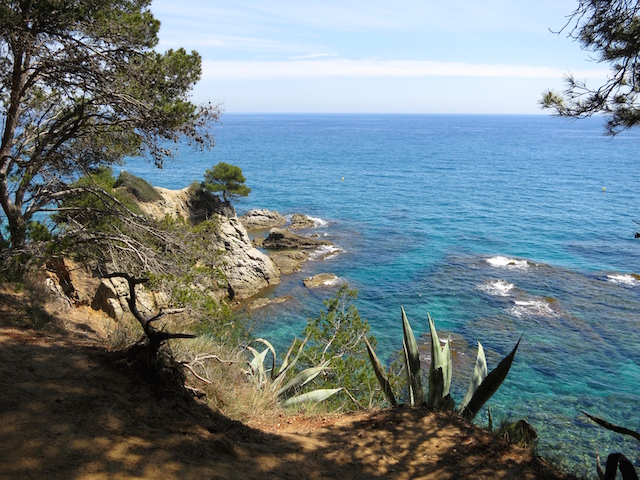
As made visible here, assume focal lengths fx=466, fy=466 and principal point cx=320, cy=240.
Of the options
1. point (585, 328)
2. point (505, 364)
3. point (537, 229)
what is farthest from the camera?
point (537, 229)

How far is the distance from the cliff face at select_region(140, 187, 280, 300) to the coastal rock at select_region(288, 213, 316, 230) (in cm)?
1169

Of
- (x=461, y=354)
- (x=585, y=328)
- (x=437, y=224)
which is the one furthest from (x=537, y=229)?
(x=461, y=354)

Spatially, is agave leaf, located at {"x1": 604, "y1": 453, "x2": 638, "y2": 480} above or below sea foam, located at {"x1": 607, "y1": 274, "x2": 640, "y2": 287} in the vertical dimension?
above

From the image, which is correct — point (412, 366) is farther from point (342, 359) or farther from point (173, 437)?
point (173, 437)

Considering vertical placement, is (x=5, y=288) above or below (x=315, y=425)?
above

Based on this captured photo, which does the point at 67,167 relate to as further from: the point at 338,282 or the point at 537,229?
the point at 537,229

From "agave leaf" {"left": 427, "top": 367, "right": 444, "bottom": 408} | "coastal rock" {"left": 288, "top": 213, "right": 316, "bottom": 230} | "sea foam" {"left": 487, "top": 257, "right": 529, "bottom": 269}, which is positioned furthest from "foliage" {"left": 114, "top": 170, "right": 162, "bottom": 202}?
"agave leaf" {"left": 427, "top": 367, "right": 444, "bottom": 408}

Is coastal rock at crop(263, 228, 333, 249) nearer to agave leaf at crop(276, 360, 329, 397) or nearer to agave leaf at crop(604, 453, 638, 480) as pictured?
agave leaf at crop(276, 360, 329, 397)

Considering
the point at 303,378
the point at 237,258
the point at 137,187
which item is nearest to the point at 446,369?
the point at 303,378

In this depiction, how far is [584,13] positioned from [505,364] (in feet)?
18.1

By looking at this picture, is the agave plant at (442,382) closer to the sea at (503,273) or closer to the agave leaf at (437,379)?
the agave leaf at (437,379)

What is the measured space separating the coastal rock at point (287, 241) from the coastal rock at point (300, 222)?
4988 millimetres

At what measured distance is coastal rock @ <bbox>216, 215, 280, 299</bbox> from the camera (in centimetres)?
2722

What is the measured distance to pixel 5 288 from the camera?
958cm
